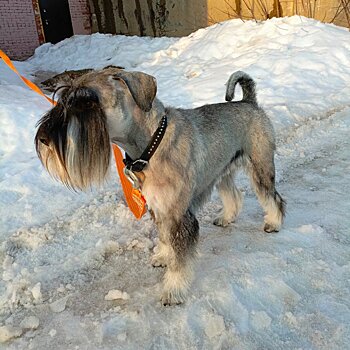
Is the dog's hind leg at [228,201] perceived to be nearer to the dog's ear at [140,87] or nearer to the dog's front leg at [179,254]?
the dog's front leg at [179,254]

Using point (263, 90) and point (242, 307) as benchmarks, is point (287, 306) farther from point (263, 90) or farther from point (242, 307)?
point (263, 90)

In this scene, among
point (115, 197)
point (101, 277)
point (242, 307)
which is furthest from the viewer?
point (115, 197)

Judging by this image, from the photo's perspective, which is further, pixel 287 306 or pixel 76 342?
pixel 287 306

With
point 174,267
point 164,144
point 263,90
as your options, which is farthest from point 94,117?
point 263,90

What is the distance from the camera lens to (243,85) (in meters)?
3.33

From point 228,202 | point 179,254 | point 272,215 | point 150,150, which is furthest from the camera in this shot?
point 228,202

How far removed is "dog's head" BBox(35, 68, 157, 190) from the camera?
2.05m

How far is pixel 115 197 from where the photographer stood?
3.73m

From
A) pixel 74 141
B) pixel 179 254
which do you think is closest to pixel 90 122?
pixel 74 141

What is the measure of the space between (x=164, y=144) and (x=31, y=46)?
1317cm

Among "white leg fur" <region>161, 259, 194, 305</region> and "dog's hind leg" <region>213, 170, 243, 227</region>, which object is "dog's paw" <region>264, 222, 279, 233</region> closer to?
"dog's hind leg" <region>213, 170, 243, 227</region>

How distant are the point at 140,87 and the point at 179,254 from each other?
3.60ft

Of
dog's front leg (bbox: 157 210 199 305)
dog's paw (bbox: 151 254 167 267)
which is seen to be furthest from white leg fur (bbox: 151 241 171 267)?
dog's front leg (bbox: 157 210 199 305)

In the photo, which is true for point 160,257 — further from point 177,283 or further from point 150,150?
point 150,150
